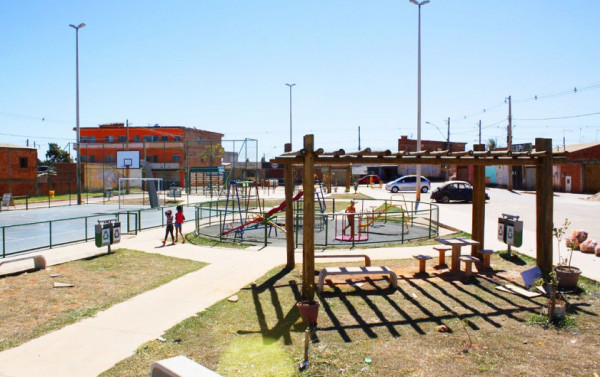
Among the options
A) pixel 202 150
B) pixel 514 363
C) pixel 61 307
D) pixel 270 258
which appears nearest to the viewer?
pixel 514 363

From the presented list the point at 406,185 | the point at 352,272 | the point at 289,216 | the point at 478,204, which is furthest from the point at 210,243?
the point at 406,185

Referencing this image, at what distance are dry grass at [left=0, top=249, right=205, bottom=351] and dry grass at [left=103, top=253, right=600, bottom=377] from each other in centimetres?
219

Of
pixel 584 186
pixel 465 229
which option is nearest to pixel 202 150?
pixel 584 186

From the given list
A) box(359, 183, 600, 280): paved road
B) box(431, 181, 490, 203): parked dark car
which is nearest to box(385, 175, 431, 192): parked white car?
box(431, 181, 490, 203): parked dark car

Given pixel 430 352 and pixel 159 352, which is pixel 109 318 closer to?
pixel 159 352

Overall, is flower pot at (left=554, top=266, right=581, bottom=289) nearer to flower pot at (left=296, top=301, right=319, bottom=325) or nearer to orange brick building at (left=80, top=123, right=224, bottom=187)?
flower pot at (left=296, top=301, right=319, bottom=325)

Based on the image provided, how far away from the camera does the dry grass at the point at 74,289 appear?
7.38 meters

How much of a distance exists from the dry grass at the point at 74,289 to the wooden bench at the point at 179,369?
3669mm

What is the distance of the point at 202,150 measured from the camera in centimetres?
7719

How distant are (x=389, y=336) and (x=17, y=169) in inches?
1853

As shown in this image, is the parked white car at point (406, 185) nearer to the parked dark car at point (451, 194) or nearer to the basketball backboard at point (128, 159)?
the parked dark car at point (451, 194)

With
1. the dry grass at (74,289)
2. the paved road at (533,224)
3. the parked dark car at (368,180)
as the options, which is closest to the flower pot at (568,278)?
the paved road at (533,224)

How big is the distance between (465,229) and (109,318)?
14231 mm

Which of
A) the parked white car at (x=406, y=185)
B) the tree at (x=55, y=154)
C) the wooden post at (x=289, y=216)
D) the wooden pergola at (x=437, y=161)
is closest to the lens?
the wooden pergola at (x=437, y=161)
